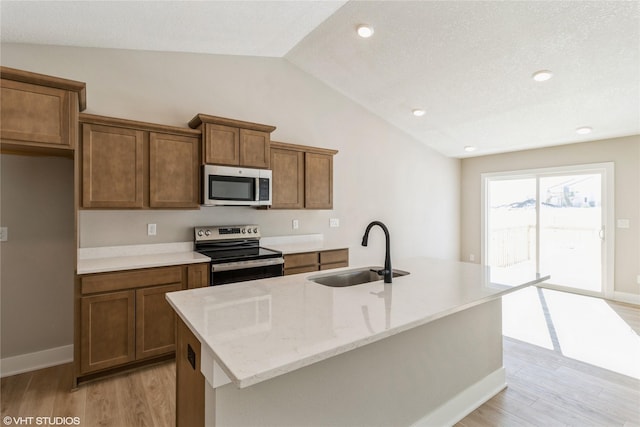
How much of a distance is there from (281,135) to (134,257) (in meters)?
2.09

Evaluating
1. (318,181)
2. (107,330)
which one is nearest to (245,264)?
(107,330)

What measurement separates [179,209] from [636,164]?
580 cm

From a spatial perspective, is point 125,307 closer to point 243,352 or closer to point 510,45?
point 243,352

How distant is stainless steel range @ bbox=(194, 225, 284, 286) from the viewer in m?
2.86

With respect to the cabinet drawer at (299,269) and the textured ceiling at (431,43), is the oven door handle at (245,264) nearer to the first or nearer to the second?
the cabinet drawer at (299,269)

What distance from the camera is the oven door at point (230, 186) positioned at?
3000 millimetres

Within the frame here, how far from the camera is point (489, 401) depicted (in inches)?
84.7

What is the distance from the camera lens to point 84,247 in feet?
9.04

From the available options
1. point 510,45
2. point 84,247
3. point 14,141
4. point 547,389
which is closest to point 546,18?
point 510,45

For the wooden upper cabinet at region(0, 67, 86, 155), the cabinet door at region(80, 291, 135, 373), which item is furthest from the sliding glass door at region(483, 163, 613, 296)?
the wooden upper cabinet at region(0, 67, 86, 155)

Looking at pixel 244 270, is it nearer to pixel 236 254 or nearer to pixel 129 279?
pixel 236 254

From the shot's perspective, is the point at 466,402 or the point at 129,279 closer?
the point at 466,402

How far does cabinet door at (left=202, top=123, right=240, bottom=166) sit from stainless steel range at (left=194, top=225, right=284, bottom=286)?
29.1 inches

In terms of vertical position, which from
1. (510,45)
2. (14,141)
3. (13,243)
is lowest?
(13,243)
